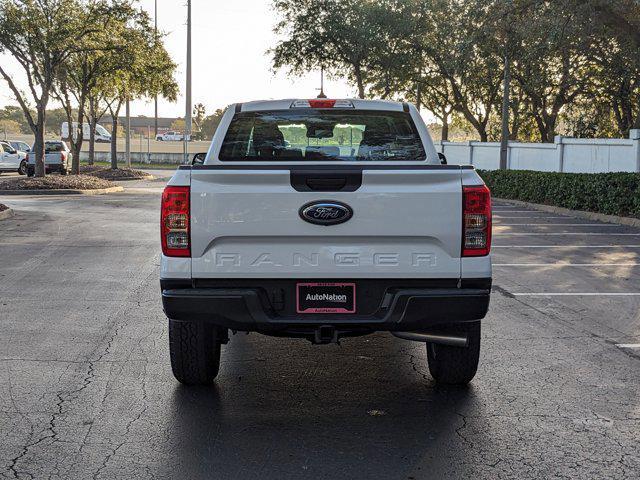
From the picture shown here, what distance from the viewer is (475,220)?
5363mm

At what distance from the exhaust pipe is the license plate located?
17.8 inches

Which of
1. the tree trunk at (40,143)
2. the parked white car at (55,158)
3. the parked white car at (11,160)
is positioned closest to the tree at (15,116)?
the parked white car at (11,160)

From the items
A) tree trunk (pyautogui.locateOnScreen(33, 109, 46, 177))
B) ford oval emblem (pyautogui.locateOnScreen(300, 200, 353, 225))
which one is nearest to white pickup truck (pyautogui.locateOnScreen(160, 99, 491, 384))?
ford oval emblem (pyautogui.locateOnScreen(300, 200, 353, 225))

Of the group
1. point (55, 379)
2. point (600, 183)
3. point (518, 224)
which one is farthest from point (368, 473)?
point (600, 183)

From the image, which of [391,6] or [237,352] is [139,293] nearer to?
[237,352]

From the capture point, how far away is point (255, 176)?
5.32 m

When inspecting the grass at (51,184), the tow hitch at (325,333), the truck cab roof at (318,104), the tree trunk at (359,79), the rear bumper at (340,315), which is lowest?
the grass at (51,184)

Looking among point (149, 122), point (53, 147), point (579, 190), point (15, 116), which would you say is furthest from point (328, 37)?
point (149, 122)

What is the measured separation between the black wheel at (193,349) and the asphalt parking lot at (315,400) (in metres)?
0.12

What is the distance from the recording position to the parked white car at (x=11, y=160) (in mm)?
45000

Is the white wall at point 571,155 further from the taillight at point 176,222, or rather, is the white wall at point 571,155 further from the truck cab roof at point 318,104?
the taillight at point 176,222

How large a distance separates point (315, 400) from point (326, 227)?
1234 millimetres

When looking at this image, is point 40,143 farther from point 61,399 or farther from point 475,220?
point 475,220

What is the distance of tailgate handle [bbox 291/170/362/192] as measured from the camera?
209 inches
